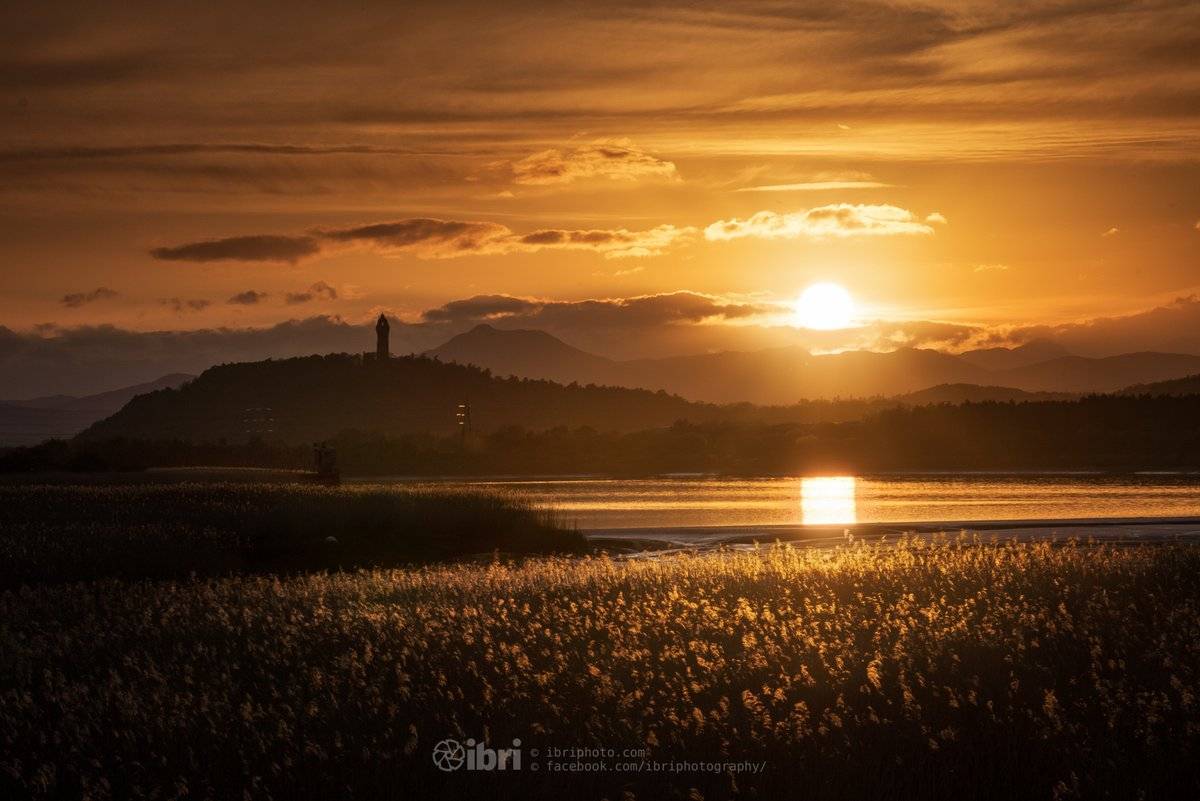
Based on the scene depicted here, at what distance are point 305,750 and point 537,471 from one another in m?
101

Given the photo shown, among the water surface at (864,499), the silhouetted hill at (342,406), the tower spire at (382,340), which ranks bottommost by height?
the water surface at (864,499)

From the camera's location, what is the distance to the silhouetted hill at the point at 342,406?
17425 cm

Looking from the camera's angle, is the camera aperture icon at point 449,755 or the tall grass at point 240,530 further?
the tall grass at point 240,530

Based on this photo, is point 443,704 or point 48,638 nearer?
point 443,704

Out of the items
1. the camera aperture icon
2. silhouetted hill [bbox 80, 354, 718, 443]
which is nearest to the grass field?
the camera aperture icon

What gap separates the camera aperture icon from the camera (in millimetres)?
9680

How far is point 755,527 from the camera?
1720 inches

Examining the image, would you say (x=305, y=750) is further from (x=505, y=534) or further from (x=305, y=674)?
(x=505, y=534)

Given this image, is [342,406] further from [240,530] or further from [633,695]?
[633,695]

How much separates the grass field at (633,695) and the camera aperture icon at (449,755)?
0.34 feet

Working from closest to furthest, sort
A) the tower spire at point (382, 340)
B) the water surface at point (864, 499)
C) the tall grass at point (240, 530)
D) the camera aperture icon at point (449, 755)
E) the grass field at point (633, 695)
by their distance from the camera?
the grass field at point (633, 695) → the camera aperture icon at point (449, 755) → the tall grass at point (240, 530) → the water surface at point (864, 499) → the tower spire at point (382, 340)

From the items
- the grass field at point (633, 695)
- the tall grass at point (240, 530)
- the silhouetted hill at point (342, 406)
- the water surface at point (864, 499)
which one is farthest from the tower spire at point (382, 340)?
the grass field at point (633, 695)

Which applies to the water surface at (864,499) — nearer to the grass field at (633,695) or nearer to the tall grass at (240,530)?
the tall grass at (240,530)

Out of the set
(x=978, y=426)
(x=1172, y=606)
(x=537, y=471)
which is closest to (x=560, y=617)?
(x=1172, y=606)
